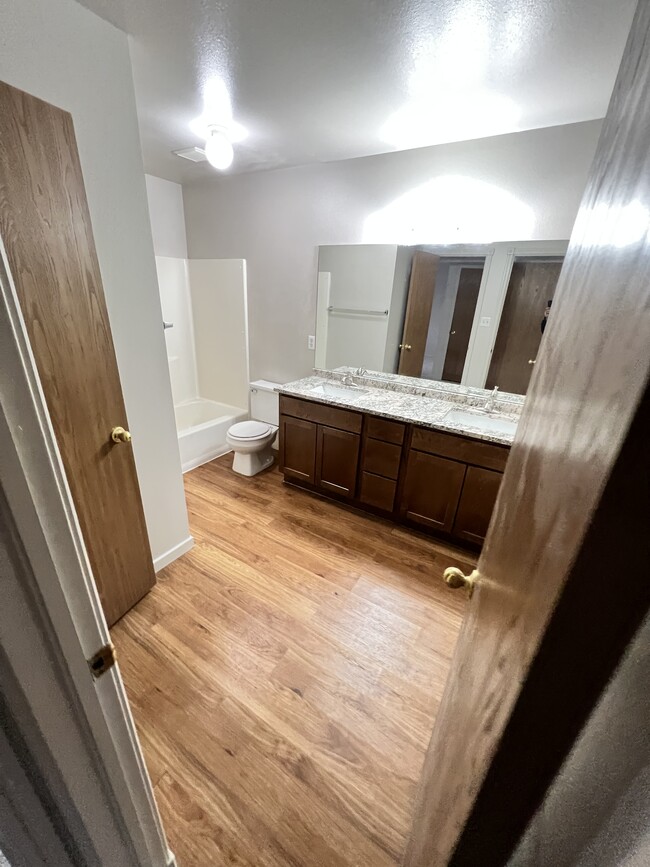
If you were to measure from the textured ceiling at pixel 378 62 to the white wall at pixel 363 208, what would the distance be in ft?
0.41

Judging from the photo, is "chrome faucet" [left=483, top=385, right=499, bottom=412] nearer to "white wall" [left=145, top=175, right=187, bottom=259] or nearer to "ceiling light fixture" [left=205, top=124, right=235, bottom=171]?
"ceiling light fixture" [left=205, top=124, right=235, bottom=171]

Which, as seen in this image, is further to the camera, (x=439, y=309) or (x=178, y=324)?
(x=178, y=324)

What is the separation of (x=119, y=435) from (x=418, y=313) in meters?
2.04

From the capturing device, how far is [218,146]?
1929 mm

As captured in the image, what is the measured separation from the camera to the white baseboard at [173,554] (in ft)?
6.25

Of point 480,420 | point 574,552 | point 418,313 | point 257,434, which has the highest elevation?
point 418,313

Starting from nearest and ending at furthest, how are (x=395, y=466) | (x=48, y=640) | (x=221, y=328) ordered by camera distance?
(x=48, y=640)
(x=395, y=466)
(x=221, y=328)

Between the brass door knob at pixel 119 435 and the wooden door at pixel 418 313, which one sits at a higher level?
the wooden door at pixel 418 313

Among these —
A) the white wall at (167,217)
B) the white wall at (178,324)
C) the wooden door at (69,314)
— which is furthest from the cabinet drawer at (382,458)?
the white wall at (167,217)

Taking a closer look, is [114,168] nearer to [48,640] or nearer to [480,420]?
[48,640]

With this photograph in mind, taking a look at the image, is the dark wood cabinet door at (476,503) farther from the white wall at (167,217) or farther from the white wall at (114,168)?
the white wall at (167,217)

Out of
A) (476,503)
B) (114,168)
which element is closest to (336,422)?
(476,503)

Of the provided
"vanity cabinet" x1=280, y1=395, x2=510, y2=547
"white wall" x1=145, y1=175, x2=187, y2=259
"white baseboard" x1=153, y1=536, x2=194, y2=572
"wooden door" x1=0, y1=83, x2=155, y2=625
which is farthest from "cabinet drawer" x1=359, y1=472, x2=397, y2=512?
"white wall" x1=145, y1=175, x2=187, y2=259

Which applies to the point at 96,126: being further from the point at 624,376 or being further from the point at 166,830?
the point at 166,830
